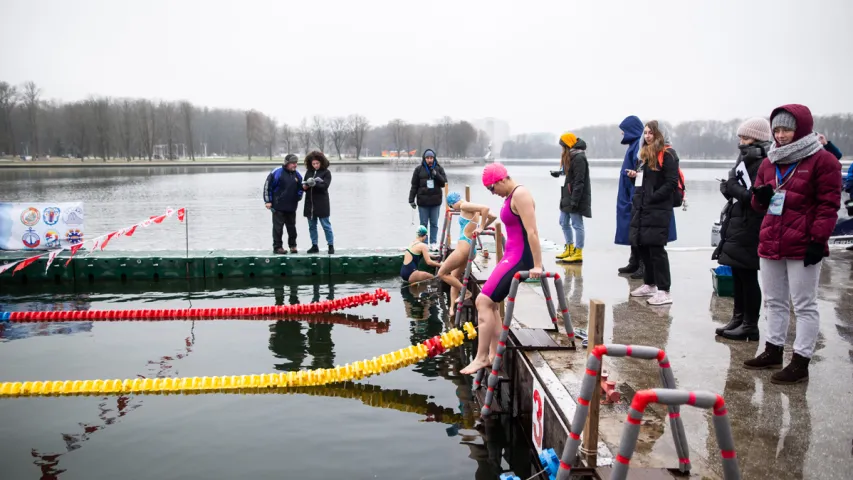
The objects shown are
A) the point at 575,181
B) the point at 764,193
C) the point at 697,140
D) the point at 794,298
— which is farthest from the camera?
the point at 697,140

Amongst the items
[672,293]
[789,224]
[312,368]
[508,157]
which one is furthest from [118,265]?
[508,157]

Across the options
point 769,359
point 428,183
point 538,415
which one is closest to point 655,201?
point 769,359

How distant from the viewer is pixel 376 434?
6227 millimetres

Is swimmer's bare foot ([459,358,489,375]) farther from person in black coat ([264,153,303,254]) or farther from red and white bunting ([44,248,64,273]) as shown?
red and white bunting ([44,248,64,273])

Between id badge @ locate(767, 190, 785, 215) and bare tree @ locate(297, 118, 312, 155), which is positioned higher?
bare tree @ locate(297, 118, 312, 155)

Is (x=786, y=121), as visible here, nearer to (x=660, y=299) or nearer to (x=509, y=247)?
(x=509, y=247)

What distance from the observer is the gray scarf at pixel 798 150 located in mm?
5141

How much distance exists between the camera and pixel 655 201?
25.9ft

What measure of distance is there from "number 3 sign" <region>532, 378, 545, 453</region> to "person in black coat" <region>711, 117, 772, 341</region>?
8.42ft

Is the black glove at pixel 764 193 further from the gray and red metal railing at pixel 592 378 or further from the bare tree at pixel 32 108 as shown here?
the bare tree at pixel 32 108

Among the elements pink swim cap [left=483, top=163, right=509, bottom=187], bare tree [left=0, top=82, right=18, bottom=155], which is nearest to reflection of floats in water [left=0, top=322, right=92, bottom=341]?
pink swim cap [left=483, top=163, right=509, bottom=187]

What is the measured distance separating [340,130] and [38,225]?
146m

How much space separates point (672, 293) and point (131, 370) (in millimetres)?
7313

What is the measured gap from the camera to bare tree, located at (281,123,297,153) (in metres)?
159
